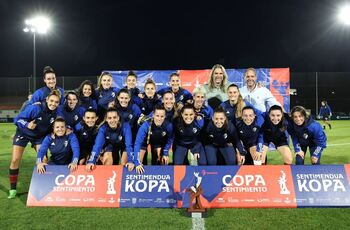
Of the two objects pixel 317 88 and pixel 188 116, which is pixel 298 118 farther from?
pixel 317 88

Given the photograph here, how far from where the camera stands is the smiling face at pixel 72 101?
545 centimetres

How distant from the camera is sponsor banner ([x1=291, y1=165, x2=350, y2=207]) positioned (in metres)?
4.16

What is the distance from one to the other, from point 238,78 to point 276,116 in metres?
5.16

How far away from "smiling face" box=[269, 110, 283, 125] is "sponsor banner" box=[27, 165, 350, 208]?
1093mm

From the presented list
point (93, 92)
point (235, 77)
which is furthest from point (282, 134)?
point (235, 77)

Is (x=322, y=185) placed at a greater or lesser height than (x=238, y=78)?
lesser

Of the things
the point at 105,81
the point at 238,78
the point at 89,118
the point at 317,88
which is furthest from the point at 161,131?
the point at 317,88

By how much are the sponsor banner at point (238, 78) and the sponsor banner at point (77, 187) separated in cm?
606

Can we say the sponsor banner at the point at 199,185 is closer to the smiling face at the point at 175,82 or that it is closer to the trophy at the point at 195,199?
the trophy at the point at 195,199

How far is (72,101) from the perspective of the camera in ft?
17.9

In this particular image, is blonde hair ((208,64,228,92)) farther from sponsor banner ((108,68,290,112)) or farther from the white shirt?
sponsor banner ((108,68,290,112))

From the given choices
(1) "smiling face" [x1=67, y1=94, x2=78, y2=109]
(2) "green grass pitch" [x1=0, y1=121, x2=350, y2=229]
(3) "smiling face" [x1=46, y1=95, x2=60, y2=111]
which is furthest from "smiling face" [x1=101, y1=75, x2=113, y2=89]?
(2) "green grass pitch" [x1=0, y1=121, x2=350, y2=229]

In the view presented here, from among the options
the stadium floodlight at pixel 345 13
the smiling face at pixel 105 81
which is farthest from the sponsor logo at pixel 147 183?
the stadium floodlight at pixel 345 13

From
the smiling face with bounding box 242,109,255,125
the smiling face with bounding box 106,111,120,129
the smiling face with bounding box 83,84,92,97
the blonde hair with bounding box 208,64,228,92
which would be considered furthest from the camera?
the blonde hair with bounding box 208,64,228,92
